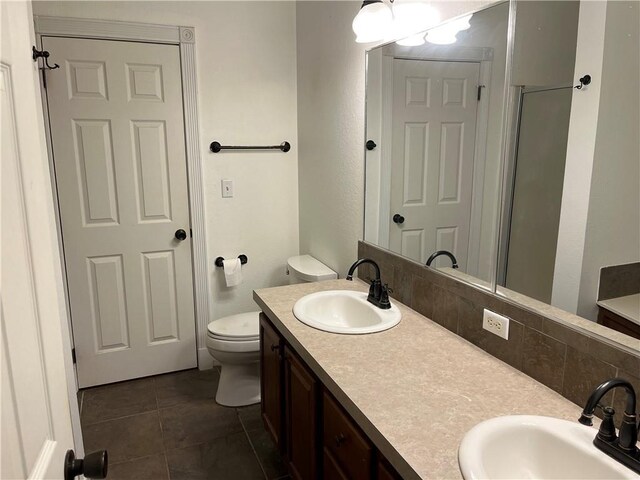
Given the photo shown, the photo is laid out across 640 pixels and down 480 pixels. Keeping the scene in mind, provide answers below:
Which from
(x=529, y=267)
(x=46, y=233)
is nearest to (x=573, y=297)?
(x=529, y=267)

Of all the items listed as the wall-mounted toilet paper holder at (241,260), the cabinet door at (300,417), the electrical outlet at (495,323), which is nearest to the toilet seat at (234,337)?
the wall-mounted toilet paper holder at (241,260)

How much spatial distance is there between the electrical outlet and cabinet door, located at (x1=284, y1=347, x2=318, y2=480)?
0.60 m

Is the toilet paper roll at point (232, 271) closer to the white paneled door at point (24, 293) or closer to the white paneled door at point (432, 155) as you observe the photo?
the white paneled door at point (432, 155)

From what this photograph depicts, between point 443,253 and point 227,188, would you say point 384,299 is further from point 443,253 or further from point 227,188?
point 227,188

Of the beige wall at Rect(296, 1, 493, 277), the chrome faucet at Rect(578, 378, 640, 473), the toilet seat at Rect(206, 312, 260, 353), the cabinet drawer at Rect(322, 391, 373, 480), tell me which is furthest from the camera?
the toilet seat at Rect(206, 312, 260, 353)

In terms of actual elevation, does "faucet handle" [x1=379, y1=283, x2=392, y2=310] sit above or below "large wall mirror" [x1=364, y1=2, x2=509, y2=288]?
below

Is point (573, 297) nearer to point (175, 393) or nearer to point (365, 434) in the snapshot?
point (365, 434)

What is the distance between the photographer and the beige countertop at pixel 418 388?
3.55 feet

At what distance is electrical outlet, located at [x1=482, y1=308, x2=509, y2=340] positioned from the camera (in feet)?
4.78

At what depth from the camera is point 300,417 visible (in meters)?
1.77

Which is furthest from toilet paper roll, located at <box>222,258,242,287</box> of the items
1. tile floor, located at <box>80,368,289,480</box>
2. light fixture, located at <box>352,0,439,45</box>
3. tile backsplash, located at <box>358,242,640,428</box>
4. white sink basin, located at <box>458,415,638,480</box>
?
white sink basin, located at <box>458,415,638,480</box>

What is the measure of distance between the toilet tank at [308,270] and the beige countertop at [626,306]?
63.7 inches

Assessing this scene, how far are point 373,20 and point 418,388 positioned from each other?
4.70 feet

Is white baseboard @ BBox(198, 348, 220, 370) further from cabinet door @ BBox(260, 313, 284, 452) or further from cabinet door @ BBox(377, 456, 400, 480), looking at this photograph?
cabinet door @ BBox(377, 456, 400, 480)
